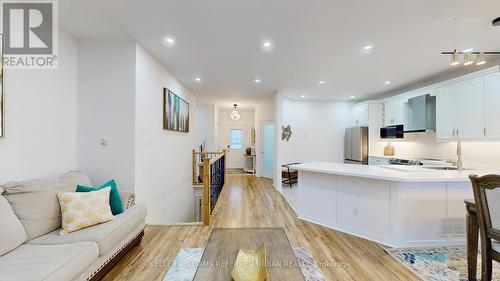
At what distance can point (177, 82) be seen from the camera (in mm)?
5082

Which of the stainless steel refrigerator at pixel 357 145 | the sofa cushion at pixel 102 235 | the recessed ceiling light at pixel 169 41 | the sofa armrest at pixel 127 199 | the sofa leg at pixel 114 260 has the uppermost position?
the recessed ceiling light at pixel 169 41

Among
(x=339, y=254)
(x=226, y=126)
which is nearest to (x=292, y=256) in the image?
(x=339, y=254)

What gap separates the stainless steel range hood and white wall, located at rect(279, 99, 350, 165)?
2.50 m

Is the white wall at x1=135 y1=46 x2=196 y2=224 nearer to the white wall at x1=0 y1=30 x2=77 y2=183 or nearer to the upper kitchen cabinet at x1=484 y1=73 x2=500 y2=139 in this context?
the white wall at x1=0 y1=30 x2=77 y2=183

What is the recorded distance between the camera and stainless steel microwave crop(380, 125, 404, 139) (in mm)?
5450

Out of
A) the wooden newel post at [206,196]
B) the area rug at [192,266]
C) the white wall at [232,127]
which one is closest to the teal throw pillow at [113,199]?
the area rug at [192,266]

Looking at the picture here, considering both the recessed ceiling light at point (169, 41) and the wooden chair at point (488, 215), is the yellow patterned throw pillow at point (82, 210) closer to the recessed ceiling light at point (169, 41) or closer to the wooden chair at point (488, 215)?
the recessed ceiling light at point (169, 41)

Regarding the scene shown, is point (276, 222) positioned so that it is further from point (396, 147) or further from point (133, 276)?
point (396, 147)

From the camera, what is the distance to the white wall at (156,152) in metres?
3.31

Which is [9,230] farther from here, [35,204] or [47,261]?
[47,261]

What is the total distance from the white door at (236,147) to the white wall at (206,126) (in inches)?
68.5

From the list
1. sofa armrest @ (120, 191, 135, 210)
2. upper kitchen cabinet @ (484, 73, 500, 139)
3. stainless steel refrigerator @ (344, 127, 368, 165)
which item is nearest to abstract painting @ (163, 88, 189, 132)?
sofa armrest @ (120, 191, 135, 210)

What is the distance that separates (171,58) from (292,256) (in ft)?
11.7

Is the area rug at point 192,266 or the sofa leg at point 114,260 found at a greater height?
the sofa leg at point 114,260
